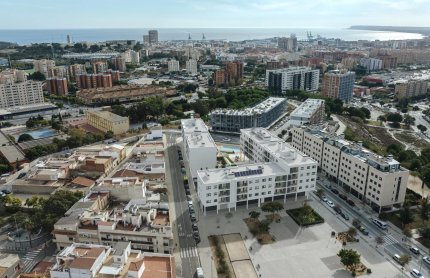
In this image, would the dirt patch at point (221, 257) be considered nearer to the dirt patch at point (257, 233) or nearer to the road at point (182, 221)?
the road at point (182, 221)

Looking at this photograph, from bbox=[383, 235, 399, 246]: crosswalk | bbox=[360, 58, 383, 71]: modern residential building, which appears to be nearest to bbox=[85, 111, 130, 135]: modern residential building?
bbox=[383, 235, 399, 246]: crosswalk

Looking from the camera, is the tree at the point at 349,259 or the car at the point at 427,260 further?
the car at the point at 427,260

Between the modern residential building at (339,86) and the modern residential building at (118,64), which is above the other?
the modern residential building at (118,64)

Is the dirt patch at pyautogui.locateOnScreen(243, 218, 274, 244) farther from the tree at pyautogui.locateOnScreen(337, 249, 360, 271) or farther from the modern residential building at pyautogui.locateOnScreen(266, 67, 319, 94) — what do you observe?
the modern residential building at pyautogui.locateOnScreen(266, 67, 319, 94)

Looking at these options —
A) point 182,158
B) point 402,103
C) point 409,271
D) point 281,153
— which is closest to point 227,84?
point 402,103

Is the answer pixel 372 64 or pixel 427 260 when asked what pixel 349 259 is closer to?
pixel 427 260

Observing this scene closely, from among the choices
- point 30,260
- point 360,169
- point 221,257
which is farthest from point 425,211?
point 30,260

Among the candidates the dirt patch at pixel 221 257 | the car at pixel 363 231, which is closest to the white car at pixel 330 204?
the car at pixel 363 231
